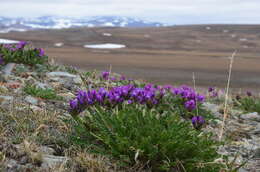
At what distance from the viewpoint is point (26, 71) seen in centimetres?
773

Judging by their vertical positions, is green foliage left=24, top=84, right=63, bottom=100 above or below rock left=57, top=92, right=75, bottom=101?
above

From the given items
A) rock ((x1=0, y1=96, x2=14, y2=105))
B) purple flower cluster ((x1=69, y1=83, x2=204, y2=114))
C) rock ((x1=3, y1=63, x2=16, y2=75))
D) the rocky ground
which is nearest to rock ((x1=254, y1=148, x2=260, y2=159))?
the rocky ground

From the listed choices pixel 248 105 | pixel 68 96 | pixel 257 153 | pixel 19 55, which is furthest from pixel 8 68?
pixel 248 105

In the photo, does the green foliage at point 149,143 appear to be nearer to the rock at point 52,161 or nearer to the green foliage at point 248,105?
the rock at point 52,161

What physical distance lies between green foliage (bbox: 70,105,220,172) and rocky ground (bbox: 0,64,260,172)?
0.18 m

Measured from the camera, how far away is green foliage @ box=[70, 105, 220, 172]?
3115mm

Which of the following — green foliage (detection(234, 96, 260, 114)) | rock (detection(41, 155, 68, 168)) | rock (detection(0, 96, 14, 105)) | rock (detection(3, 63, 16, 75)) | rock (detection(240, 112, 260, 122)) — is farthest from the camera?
green foliage (detection(234, 96, 260, 114))

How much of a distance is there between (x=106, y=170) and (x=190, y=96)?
3.16 m

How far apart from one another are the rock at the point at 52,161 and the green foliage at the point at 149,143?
12.0 inches

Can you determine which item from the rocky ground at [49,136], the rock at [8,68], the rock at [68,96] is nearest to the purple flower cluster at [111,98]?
the rocky ground at [49,136]

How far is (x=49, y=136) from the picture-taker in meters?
3.59

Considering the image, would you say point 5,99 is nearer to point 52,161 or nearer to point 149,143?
point 52,161

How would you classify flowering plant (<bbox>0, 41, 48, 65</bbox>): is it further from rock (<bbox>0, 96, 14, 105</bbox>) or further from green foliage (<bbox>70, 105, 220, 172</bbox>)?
green foliage (<bbox>70, 105, 220, 172</bbox>)

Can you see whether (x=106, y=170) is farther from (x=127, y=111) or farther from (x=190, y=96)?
(x=190, y=96)
